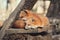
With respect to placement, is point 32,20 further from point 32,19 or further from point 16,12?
point 16,12

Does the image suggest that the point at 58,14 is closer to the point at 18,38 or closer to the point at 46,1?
the point at 46,1

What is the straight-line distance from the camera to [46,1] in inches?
141

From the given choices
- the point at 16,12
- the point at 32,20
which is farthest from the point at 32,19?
the point at 16,12

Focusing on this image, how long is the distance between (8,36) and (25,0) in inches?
15.6

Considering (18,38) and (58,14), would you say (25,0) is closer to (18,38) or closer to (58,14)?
(18,38)

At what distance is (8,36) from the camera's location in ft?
5.65

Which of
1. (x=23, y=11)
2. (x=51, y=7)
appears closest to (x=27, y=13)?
(x=23, y=11)

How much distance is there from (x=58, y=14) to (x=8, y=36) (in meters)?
1.81

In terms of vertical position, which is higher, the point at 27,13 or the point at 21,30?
the point at 27,13

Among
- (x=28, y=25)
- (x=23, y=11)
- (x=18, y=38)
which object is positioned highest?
(x=23, y=11)

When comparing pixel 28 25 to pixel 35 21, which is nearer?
pixel 28 25

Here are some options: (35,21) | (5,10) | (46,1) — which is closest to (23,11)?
(35,21)

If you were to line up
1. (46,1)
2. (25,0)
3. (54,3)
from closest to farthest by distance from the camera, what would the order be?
Result: 1. (25,0)
2. (54,3)
3. (46,1)

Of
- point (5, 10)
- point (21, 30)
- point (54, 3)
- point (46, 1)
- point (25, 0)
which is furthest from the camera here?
point (46, 1)
